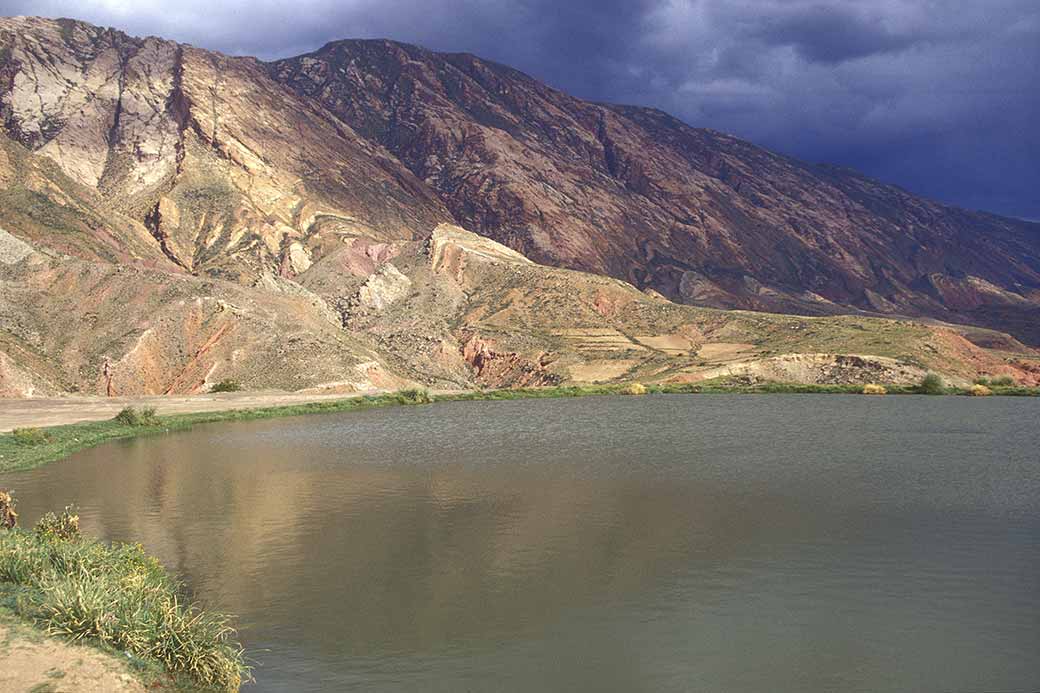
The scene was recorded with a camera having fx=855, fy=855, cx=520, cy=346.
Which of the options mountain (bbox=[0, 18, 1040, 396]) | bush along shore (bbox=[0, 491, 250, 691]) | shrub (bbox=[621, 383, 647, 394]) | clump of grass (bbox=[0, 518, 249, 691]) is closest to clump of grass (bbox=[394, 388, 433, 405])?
mountain (bbox=[0, 18, 1040, 396])

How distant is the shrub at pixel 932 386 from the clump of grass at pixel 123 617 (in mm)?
68961

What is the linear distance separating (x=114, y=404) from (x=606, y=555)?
2109 inches

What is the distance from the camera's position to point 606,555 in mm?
19875

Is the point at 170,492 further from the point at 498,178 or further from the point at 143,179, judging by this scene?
the point at 498,178

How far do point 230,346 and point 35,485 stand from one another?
45.4 meters

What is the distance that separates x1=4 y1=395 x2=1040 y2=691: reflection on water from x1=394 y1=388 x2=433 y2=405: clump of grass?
93.5 feet

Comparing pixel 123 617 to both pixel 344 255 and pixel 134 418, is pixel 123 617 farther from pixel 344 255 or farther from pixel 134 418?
pixel 344 255

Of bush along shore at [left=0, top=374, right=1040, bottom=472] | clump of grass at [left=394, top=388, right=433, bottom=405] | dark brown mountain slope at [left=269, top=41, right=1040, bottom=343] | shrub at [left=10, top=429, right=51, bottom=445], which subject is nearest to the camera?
bush along shore at [left=0, top=374, right=1040, bottom=472]

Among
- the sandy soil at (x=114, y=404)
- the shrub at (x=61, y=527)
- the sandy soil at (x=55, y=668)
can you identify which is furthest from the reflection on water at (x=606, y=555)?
the sandy soil at (x=114, y=404)

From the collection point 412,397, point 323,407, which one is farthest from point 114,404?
point 412,397

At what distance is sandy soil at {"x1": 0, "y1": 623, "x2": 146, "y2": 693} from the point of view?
11.1 m

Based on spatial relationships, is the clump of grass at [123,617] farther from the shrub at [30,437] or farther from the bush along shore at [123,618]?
the shrub at [30,437]

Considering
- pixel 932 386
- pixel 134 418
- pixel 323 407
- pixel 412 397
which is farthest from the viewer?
pixel 932 386

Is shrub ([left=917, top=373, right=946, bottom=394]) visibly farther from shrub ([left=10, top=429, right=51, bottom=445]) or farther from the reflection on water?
shrub ([left=10, top=429, right=51, bottom=445])
